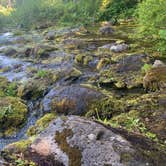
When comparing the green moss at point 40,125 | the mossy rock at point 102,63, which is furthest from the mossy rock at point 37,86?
the green moss at point 40,125

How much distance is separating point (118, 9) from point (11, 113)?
3115 centimetres

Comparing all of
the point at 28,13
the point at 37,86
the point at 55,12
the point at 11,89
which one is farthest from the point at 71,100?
the point at 28,13

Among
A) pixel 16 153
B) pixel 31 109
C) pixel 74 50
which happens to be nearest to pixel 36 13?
pixel 74 50

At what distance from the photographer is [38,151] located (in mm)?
6621

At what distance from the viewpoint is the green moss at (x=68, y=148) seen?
20.2ft

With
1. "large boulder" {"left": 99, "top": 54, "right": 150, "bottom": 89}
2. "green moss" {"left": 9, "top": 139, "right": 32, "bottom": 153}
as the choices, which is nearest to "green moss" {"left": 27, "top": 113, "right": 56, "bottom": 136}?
"green moss" {"left": 9, "top": 139, "right": 32, "bottom": 153}

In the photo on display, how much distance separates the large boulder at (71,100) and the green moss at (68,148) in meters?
4.26

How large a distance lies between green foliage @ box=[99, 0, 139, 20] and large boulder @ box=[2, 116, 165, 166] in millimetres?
33618

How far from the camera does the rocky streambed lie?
632 cm

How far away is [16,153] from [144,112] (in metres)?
4.16

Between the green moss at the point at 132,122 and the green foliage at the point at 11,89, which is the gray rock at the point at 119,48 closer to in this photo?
the green foliage at the point at 11,89

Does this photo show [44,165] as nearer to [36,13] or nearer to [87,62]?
[87,62]

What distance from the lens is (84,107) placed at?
36.6 feet

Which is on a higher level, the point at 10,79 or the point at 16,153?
the point at 16,153
